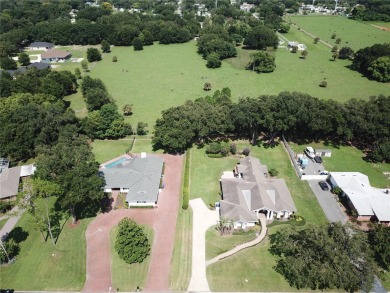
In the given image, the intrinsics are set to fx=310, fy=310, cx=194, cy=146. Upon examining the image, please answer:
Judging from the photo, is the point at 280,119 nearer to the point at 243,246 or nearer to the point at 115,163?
the point at 243,246

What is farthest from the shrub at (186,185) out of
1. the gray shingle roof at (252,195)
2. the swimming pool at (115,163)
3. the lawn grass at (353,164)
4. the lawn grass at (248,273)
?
the lawn grass at (353,164)

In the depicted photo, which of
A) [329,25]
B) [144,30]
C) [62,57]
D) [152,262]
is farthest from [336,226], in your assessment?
[329,25]

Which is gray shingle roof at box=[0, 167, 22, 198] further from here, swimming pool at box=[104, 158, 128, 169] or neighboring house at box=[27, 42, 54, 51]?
neighboring house at box=[27, 42, 54, 51]

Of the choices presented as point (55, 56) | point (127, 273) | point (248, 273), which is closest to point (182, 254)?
point (127, 273)

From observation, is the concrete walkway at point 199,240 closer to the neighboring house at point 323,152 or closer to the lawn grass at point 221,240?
the lawn grass at point 221,240

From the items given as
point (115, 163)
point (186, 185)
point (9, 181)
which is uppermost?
point (9, 181)
